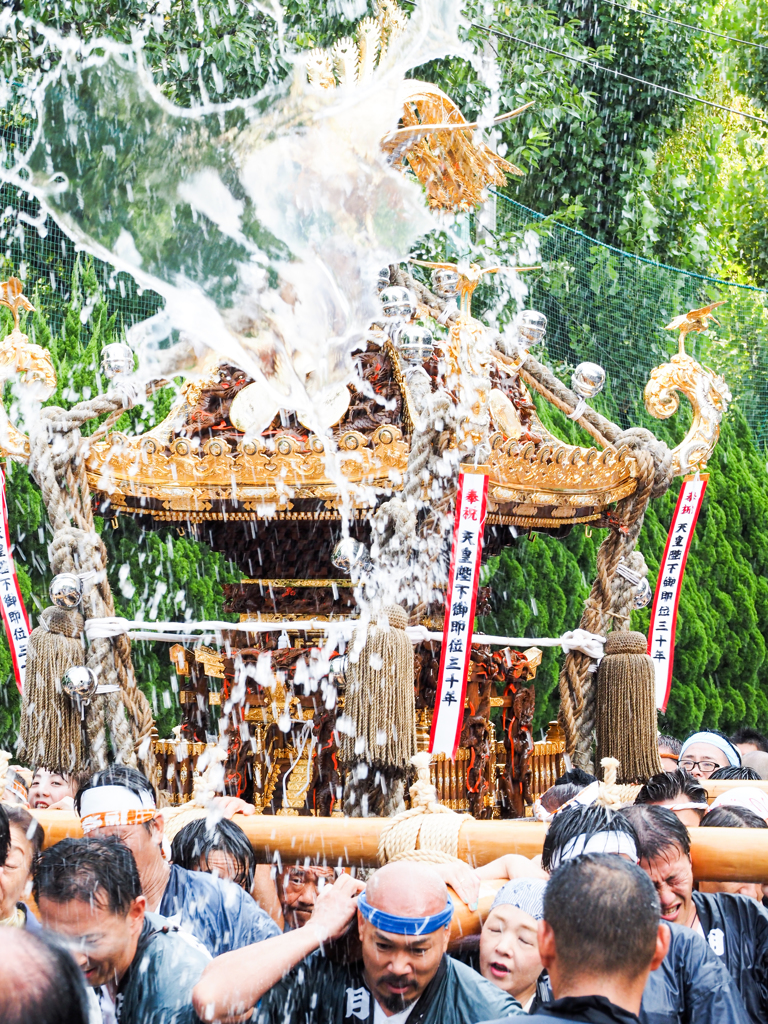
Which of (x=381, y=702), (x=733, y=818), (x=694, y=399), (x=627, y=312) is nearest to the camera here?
(x=733, y=818)

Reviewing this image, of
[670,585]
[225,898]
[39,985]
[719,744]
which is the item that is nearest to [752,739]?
[719,744]

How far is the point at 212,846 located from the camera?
251cm

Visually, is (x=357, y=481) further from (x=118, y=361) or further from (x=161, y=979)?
(x=161, y=979)

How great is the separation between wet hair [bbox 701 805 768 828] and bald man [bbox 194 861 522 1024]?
1232 millimetres

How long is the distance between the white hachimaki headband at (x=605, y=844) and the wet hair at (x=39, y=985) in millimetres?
1243

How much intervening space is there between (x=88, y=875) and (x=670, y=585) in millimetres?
3635

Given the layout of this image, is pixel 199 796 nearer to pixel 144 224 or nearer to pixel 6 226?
pixel 144 224

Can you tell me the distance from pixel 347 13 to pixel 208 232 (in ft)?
14.3

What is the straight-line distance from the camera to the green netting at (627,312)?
871 centimetres

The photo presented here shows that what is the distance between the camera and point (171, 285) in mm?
4289

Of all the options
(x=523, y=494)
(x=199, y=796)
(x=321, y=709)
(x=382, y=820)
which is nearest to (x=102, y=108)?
(x=523, y=494)

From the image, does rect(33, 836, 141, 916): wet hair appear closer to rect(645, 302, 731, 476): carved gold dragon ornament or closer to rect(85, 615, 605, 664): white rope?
rect(85, 615, 605, 664): white rope

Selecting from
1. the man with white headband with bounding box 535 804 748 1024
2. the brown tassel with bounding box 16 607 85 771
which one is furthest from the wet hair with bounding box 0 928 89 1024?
the brown tassel with bounding box 16 607 85 771

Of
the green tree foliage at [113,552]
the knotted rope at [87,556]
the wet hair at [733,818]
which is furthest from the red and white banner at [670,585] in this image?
the green tree foliage at [113,552]
